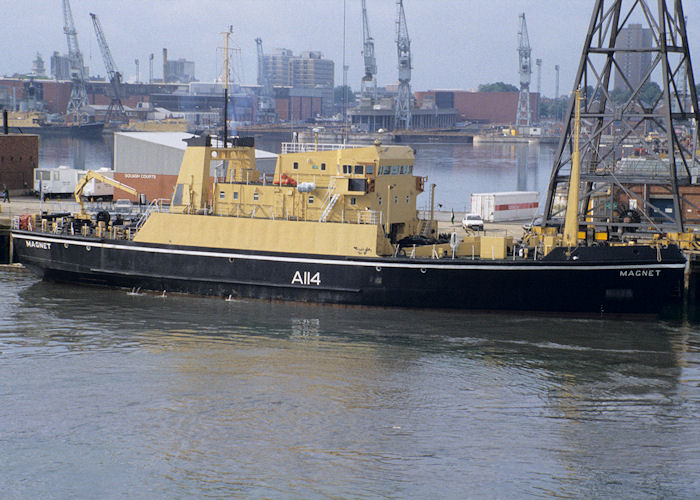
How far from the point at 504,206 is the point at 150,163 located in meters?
21.0

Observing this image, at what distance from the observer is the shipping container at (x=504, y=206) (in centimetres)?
4950

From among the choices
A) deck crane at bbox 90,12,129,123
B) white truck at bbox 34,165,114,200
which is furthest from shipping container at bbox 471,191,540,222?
deck crane at bbox 90,12,129,123

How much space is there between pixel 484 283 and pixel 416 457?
12.0 m

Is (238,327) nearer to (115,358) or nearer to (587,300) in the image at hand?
(115,358)

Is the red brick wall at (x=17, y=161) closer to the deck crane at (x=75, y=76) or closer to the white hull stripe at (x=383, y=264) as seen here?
the white hull stripe at (x=383, y=264)

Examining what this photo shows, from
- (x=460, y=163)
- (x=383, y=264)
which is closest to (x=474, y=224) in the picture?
(x=383, y=264)

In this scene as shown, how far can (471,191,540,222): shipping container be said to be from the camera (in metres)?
49.5

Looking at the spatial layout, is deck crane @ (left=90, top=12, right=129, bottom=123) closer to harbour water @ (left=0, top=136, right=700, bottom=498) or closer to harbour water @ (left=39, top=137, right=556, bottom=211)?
harbour water @ (left=39, top=137, right=556, bottom=211)

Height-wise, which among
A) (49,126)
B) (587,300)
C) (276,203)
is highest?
(49,126)

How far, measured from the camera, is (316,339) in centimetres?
2773

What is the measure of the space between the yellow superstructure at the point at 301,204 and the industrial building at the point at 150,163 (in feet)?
58.4

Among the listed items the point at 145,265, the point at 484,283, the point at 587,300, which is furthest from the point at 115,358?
the point at 587,300

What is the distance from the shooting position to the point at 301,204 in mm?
32531

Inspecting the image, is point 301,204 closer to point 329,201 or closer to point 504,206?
point 329,201
